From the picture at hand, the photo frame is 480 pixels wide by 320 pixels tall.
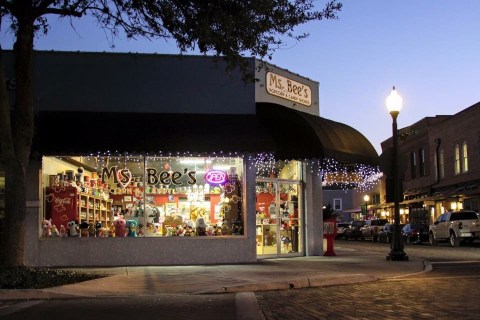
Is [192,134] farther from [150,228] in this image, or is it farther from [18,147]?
[18,147]

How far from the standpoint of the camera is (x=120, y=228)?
16.3 metres

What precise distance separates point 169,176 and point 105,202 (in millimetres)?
1847

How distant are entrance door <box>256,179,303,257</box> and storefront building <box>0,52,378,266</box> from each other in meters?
1.04

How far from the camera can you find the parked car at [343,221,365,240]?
158ft

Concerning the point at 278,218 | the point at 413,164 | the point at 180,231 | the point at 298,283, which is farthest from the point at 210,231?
the point at 413,164

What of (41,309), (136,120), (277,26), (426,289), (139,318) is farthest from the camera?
(136,120)

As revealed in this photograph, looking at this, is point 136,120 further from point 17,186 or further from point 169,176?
point 17,186

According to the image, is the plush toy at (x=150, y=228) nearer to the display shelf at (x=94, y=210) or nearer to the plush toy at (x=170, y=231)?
the plush toy at (x=170, y=231)

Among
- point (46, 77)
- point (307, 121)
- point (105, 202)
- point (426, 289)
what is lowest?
point (426, 289)

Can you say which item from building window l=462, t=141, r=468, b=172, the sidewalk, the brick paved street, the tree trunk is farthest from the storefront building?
building window l=462, t=141, r=468, b=172

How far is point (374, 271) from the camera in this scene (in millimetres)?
14195

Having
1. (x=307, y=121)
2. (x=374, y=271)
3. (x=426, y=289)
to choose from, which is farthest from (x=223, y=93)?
(x=426, y=289)

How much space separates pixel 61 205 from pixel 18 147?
4.56m

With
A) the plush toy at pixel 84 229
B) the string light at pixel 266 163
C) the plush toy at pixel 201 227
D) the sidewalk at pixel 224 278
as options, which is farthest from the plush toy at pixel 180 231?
the plush toy at pixel 84 229
